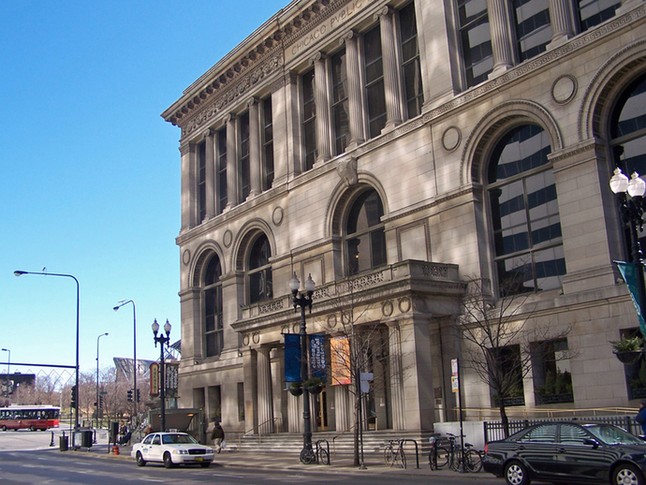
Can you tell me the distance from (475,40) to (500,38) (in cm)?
237

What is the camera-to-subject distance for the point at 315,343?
37.2m

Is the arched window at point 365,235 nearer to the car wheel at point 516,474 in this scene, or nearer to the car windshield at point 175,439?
the car windshield at point 175,439

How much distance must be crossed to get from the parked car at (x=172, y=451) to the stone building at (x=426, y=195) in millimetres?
7630

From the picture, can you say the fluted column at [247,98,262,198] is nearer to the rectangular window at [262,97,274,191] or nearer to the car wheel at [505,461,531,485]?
the rectangular window at [262,97,274,191]

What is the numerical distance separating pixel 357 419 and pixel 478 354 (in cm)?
800

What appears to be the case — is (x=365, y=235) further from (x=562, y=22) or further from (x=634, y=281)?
(x=634, y=281)

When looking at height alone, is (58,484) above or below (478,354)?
below

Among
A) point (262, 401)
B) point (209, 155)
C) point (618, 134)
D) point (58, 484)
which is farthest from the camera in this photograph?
point (209, 155)

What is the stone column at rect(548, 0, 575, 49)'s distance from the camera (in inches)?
1334

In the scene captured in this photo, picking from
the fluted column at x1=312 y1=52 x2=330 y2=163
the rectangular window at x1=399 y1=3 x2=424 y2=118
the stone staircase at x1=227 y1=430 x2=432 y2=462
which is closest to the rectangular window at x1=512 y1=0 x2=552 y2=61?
the rectangular window at x1=399 y1=3 x2=424 y2=118

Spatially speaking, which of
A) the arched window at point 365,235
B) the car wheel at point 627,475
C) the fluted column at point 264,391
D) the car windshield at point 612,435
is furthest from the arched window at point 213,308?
the car wheel at point 627,475

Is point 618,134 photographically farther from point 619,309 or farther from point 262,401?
point 262,401

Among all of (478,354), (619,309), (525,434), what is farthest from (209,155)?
(525,434)

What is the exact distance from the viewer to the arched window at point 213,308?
57.7m
